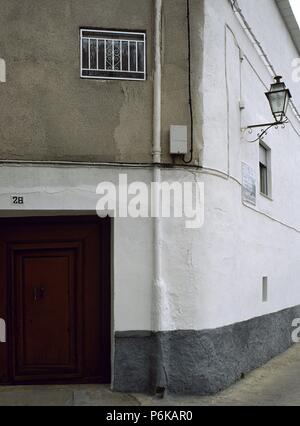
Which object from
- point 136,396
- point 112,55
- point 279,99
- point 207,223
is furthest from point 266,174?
point 136,396

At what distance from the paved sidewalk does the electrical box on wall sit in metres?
3.19

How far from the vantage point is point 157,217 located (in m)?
7.29

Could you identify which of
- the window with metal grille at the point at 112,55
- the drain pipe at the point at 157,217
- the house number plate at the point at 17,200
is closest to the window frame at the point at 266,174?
the drain pipe at the point at 157,217

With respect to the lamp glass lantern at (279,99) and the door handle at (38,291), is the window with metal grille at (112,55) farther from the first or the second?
the door handle at (38,291)

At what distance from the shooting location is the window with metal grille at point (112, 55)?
7.47m

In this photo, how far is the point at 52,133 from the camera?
720cm

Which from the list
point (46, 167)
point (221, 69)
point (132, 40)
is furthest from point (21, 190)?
point (221, 69)

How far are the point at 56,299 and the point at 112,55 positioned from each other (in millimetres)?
3461

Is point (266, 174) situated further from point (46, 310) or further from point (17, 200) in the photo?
point (17, 200)

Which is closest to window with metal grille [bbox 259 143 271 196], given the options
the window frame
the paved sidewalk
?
the window frame

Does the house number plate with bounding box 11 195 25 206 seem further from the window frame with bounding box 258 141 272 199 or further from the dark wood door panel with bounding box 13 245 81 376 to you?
the window frame with bounding box 258 141 272 199

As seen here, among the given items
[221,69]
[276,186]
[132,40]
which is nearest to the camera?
[132,40]
